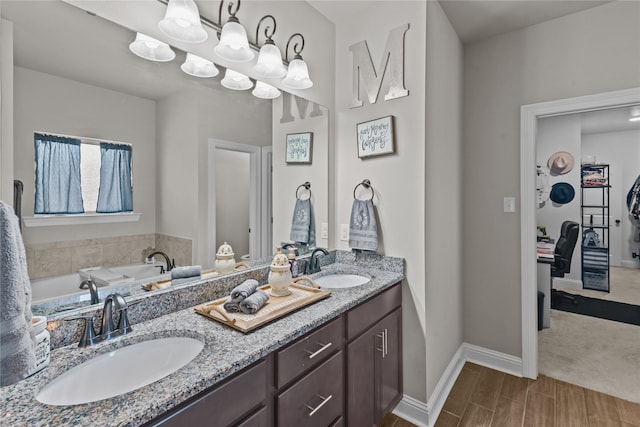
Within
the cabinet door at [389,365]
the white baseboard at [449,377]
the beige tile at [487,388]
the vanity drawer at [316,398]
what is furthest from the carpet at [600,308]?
the vanity drawer at [316,398]

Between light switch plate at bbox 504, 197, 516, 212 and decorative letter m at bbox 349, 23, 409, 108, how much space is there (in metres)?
1.21

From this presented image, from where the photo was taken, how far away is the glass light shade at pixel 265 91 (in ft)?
5.78

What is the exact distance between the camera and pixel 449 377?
2.25 meters

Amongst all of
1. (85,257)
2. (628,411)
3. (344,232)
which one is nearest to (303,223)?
(344,232)

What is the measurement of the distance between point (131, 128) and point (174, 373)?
0.91 metres

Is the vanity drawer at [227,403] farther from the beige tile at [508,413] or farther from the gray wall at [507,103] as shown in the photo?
the gray wall at [507,103]

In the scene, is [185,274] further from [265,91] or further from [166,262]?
[265,91]

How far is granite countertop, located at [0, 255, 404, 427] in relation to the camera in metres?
0.69

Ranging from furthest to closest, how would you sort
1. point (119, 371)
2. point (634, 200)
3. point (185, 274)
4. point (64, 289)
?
point (634, 200)
point (185, 274)
point (64, 289)
point (119, 371)

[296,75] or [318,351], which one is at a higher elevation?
[296,75]

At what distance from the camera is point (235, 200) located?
1662 millimetres

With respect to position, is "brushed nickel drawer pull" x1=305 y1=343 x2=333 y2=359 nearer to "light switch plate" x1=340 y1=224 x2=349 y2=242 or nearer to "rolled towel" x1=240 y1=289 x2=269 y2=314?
"rolled towel" x1=240 y1=289 x2=269 y2=314

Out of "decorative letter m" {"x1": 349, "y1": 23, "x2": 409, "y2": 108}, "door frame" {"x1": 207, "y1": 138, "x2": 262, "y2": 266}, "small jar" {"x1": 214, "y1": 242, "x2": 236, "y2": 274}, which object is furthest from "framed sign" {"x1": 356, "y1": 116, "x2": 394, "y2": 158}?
"small jar" {"x1": 214, "y1": 242, "x2": 236, "y2": 274}

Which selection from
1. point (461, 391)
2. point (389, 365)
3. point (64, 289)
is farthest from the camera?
point (461, 391)
